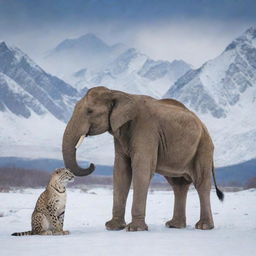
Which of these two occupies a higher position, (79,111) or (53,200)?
(79,111)

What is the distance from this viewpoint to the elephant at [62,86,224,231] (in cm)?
831

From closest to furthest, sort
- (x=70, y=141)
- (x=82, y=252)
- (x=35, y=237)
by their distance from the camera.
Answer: (x=82, y=252) < (x=35, y=237) < (x=70, y=141)

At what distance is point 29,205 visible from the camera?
16312mm

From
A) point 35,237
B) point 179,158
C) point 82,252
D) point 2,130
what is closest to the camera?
point 82,252

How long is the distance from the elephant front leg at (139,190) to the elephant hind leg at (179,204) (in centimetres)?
112

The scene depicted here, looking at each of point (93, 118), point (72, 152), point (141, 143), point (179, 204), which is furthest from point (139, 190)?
point (179, 204)

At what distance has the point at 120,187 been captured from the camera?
345 inches

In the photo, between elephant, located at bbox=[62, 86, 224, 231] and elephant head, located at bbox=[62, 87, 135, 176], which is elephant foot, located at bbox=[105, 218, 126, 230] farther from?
elephant head, located at bbox=[62, 87, 135, 176]

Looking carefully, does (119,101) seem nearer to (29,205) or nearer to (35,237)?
(35,237)

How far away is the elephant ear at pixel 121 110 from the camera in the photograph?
8.36 metres

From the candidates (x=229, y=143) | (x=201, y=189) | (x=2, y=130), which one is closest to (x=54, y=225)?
(x=201, y=189)

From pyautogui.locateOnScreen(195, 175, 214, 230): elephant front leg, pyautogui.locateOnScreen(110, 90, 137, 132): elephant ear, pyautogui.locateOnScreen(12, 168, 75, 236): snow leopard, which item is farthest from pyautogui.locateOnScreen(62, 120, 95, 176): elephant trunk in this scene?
pyautogui.locateOnScreen(195, 175, 214, 230): elephant front leg

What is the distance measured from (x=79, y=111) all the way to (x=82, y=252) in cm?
253

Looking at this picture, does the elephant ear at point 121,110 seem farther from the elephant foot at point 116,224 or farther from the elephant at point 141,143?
the elephant foot at point 116,224
